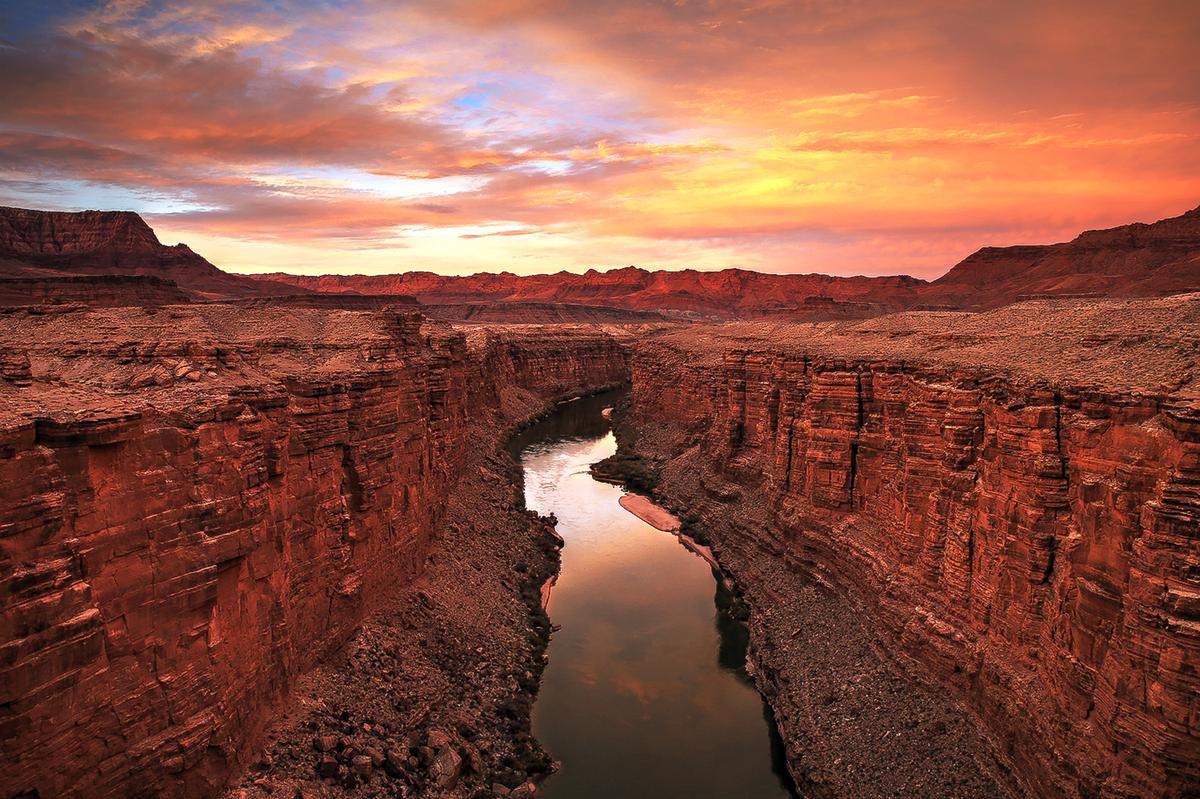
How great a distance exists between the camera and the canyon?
38.2ft

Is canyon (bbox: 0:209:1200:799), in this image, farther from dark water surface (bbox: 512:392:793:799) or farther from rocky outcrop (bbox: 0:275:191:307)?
rocky outcrop (bbox: 0:275:191:307)

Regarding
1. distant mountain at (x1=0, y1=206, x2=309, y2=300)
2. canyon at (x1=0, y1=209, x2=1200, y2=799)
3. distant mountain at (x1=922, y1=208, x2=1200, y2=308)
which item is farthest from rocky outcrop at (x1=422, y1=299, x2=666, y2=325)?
canyon at (x1=0, y1=209, x2=1200, y2=799)

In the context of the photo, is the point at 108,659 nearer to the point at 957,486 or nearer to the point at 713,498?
the point at 957,486

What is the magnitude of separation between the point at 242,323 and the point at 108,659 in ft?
48.3

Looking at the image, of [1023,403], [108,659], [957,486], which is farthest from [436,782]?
[1023,403]

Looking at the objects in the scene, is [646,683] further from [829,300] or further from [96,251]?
[829,300]

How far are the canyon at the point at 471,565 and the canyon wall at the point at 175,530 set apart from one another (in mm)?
60

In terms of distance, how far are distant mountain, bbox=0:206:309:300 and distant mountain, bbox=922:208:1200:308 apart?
86281mm

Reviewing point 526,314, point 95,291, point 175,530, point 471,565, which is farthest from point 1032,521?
point 526,314

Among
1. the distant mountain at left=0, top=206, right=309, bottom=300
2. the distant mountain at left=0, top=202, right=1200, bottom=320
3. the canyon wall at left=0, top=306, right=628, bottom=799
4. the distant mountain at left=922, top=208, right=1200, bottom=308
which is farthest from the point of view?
the distant mountain at left=0, top=206, right=309, bottom=300

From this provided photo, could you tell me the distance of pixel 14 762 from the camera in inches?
401

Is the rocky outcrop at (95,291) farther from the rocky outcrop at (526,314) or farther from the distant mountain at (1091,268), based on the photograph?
the rocky outcrop at (526,314)

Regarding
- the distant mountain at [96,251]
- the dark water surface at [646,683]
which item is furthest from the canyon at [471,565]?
the distant mountain at [96,251]

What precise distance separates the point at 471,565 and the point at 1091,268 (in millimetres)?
91067
